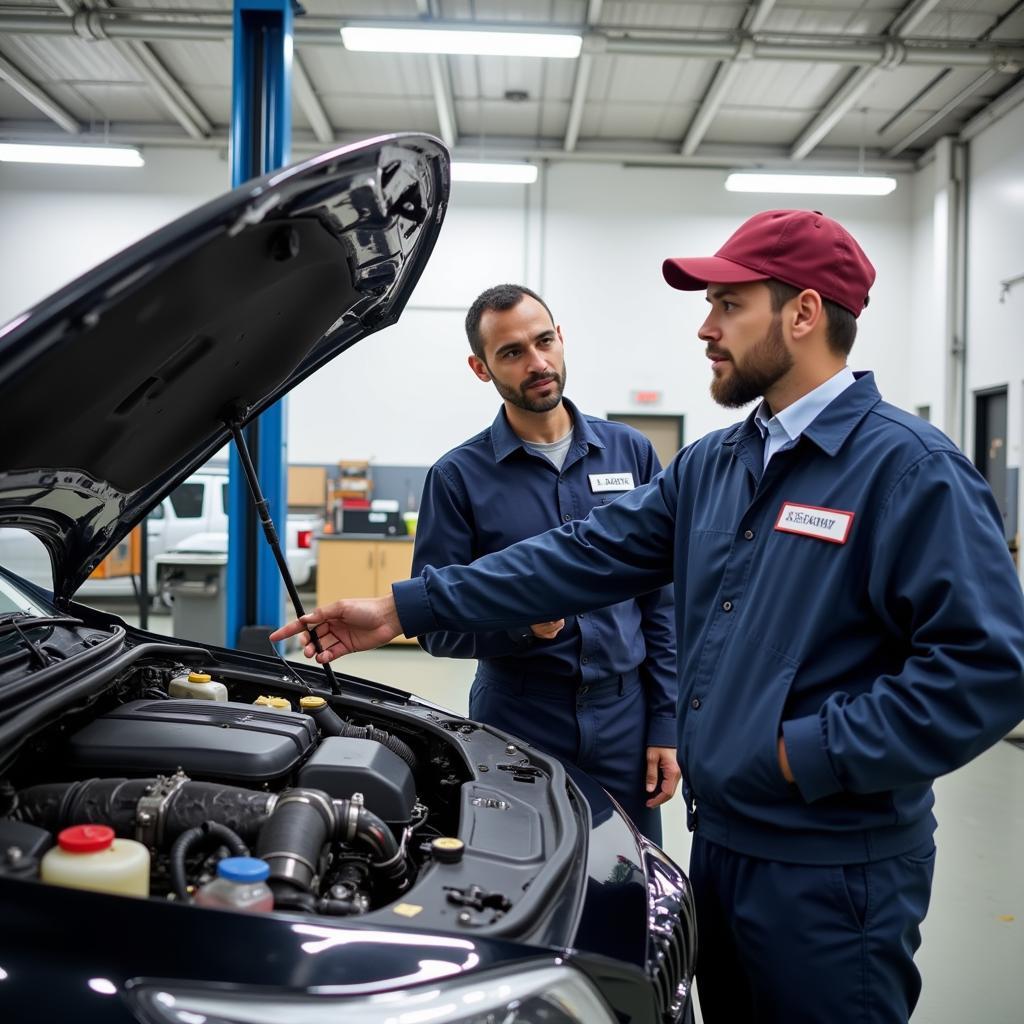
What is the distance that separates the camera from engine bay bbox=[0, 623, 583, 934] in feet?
3.40

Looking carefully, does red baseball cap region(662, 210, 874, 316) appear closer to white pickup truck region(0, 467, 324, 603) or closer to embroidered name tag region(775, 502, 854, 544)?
embroidered name tag region(775, 502, 854, 544)

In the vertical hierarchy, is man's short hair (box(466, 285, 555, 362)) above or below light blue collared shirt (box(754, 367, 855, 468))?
above

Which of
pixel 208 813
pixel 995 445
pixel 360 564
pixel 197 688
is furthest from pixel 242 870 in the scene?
pixel 995 445

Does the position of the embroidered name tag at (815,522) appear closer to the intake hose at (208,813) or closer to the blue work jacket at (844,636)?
the blue work jacket at (844,636)

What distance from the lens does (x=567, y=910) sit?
1049mm

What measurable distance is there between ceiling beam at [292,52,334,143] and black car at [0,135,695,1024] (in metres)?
6.54

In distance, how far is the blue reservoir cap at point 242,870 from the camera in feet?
3.17

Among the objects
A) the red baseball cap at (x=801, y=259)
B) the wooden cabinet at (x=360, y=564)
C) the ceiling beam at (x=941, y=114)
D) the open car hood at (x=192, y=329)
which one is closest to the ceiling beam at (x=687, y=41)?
the ceiling beam at (x=941, y=114)

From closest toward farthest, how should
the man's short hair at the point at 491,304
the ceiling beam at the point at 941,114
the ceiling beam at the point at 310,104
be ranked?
the man's short hair at the point at 491,304
the ceiling beam at the point at 310,104
the ceiling beam at the point at 941,114

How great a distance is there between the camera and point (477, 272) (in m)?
9.42

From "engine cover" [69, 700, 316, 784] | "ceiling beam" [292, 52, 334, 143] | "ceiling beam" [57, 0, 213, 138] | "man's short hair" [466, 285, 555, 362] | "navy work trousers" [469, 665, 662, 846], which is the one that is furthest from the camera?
"ceiling beam" [292, 52, 334, 143]

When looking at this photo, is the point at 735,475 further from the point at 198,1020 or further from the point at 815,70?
the point at 815,70

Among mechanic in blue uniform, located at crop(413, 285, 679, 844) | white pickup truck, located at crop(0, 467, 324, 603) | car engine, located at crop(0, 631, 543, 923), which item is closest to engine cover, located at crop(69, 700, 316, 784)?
car engine, located at crop(0, 631, 543, 923)

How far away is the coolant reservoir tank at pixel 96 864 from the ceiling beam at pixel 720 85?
694 cm
